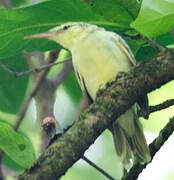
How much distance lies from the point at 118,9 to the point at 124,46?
0.66 meters

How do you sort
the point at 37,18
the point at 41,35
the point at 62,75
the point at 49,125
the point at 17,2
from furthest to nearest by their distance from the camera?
the point at 17,2 < the point at 62,75 < the point at 41,35 < the point at 37,18 < the point at 49,125

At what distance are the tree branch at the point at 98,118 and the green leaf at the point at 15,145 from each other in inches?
11.7

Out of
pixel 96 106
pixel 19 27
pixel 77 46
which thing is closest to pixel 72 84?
pixel 77 46

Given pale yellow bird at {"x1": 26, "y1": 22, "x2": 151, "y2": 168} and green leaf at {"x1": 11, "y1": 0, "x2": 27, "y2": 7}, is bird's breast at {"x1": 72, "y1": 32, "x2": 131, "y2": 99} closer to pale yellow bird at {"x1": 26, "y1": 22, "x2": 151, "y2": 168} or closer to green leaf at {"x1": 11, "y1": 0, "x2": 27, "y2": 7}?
pale yellow bird at {"x1": 26, "y1": 22, "x2": 151, "y2": 168}

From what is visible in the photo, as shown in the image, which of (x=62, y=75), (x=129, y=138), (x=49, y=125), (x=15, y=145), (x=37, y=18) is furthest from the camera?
(x=62, y=75)

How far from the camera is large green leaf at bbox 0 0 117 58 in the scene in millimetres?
2908

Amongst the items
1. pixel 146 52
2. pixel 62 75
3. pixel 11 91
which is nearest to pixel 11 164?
pixel 11 91

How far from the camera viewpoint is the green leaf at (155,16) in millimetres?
2504

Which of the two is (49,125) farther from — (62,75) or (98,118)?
(62,75)

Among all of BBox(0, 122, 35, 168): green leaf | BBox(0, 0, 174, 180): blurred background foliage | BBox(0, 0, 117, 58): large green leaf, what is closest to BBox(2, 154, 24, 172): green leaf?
BBox(0, 0, 174, 180): blurred background foliage

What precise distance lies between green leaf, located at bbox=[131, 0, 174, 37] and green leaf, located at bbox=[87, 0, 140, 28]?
33cm

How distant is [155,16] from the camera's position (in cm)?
253

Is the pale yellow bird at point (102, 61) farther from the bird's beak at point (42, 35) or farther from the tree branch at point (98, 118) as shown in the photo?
the tree branch at point (98, 118)

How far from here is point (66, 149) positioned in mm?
2475
